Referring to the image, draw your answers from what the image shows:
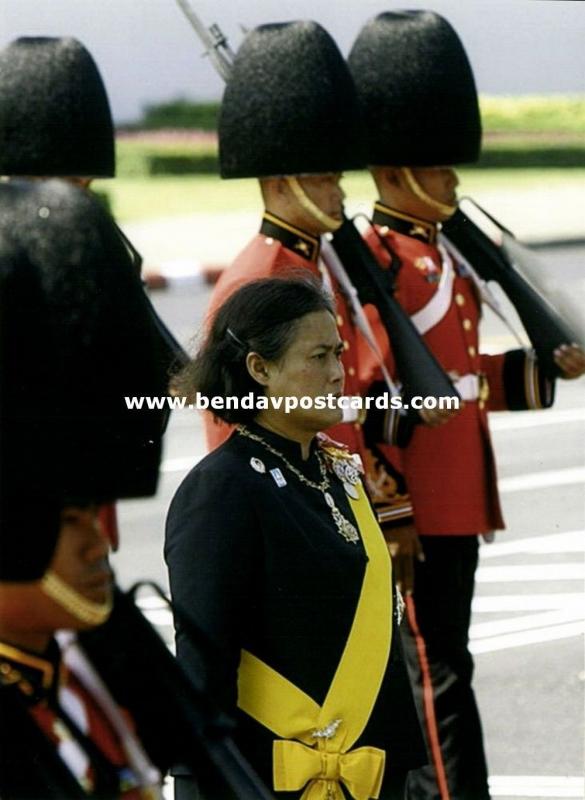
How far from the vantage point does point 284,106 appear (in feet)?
18.6

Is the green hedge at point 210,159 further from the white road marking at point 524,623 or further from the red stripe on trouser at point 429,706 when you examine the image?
the red stripe on trouser at point 429,706

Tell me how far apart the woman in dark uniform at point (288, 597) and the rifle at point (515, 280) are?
6.52ft

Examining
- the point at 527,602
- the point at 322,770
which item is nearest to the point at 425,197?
the point at 527,602

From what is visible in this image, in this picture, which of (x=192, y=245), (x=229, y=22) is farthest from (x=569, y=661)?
(x=192, y=245)

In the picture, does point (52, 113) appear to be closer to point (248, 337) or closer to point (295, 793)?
point (248, 337)

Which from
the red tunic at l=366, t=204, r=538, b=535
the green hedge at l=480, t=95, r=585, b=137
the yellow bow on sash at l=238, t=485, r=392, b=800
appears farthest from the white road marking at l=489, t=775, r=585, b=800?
the green hedge at l=480, t=95, r=585, b=137

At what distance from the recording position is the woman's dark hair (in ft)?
13.4

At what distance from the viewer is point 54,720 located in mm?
2746

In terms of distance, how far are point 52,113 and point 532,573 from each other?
336 centimetres

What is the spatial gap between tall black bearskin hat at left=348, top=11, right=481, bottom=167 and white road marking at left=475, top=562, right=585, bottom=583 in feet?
7.32

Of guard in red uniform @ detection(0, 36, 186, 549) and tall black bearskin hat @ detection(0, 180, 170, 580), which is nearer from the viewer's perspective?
tall black bearskin hat @ detection(0, 180, 170, 580)

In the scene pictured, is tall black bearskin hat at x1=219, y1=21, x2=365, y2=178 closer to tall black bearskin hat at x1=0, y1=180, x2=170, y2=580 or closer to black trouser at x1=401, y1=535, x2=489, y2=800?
black trouser at x1=401, y1=535, x2=489, y2=800

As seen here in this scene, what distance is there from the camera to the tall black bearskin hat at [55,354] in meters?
2.64

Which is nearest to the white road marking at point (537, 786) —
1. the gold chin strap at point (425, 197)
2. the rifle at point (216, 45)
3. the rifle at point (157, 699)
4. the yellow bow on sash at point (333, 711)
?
the gold chin strap at point (425, 197)
